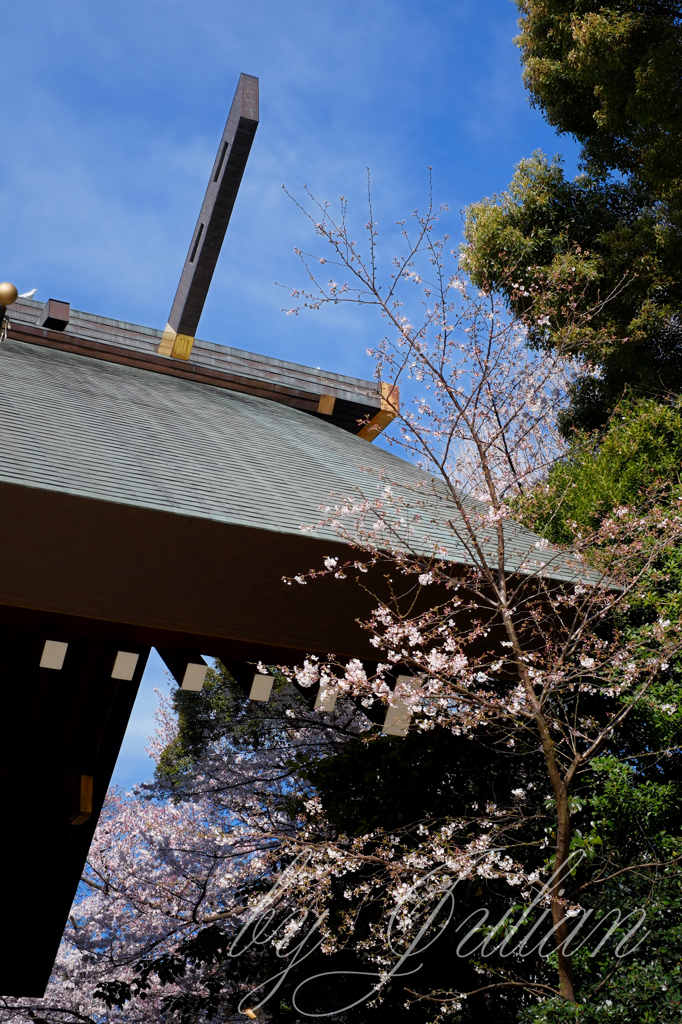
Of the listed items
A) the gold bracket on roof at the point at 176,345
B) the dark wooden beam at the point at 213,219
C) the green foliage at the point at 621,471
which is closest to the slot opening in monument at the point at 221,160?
the dark wooden beam at the point at 213,219

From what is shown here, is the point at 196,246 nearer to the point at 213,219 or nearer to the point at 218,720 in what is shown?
the point at 213,219

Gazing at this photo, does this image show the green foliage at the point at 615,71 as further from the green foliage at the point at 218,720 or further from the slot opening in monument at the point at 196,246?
the green foliage at the point at 218,720

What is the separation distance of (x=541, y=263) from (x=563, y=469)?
118 inches

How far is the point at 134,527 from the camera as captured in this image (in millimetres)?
3418

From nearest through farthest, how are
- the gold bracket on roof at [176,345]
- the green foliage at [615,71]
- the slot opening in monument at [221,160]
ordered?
1. the slot opening in monument at [221,160]
2. the gold bracket on roof at [176,345]
3. the green foliage at [615,71]

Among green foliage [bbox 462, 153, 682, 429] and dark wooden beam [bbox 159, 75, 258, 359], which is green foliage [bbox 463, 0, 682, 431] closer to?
green foliage [bbox 462, 153, 682, 429]

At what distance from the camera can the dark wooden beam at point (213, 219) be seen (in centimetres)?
640

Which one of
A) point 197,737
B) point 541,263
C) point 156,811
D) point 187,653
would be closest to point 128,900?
point 156,811

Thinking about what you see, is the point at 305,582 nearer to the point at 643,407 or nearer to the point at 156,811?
the point at 643,407

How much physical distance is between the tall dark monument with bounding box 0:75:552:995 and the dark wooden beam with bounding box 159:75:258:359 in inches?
0.6

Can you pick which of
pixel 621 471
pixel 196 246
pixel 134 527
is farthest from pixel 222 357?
pixel 134 527

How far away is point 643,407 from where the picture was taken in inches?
245

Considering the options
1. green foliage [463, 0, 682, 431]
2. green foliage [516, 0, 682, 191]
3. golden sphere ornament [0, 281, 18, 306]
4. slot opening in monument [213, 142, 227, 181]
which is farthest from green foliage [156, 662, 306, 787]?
green foliage [516, 0, 682, 191]

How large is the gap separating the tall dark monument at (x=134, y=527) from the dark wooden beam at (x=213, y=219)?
2 cm
